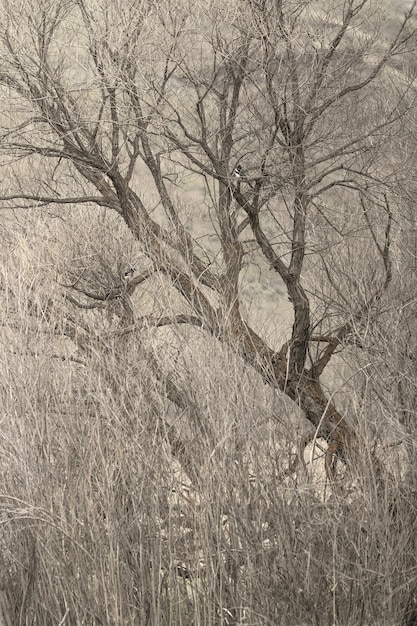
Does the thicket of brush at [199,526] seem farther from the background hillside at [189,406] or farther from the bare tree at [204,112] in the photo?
the bare tree at [204,112]

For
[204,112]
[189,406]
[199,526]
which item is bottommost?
[199,526]

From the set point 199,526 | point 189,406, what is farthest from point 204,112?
point 199,526

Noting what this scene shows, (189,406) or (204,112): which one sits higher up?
(204,112)

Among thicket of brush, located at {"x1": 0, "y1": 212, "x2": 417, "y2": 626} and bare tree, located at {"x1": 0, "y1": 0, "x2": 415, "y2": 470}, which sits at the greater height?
bare tree, located at {"x1": 0, "y1": 0, "x2": 415, "y2": 470}

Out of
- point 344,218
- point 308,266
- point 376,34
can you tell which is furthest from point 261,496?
point 308,266

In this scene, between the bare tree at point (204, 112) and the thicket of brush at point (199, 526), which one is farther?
the bare tree at point (204, 112)

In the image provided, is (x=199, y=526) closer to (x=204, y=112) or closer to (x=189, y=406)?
(x=189, y=406)

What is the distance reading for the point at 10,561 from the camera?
390 cm

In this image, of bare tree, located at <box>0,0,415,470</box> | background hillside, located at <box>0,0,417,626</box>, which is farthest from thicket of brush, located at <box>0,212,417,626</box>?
bare tree, located at <box>0,0,415,470</box>

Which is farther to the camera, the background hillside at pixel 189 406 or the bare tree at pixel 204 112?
the bare tree at pixel 204 112

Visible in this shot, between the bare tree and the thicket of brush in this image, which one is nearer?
the thicket of brush

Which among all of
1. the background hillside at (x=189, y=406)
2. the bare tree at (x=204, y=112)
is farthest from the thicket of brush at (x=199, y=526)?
the bare tree at (x=204, y=112)

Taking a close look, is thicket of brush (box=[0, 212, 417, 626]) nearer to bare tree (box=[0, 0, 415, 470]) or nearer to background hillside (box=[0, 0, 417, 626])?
background hillside (box=[0, 0, 417, 626])

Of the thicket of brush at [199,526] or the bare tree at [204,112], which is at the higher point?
the bare tree at [204,112]
